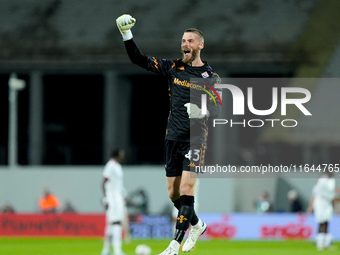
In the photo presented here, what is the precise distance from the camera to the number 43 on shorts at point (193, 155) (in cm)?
1014

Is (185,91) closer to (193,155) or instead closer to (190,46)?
(190,46)

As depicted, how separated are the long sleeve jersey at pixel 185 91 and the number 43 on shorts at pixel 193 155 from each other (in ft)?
0.43

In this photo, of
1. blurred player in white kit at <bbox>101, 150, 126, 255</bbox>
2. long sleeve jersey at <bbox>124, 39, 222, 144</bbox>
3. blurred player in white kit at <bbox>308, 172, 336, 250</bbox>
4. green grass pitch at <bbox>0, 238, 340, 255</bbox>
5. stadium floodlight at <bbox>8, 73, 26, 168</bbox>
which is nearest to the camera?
long sleeve jersey at <bbox>124, 39, 222, 144</bbox>

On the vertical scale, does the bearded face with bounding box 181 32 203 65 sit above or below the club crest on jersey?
above

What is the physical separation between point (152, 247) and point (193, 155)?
12.1m

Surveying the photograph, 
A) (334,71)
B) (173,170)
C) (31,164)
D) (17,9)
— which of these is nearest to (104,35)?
(17,9)

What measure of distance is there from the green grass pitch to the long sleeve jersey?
8844mm

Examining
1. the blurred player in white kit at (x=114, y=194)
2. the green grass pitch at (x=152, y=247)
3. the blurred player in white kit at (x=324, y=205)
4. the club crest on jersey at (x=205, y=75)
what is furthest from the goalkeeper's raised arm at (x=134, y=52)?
the blurred player in white kit at (x=324, y=205)

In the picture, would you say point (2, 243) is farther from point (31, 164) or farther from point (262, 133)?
point (262, 133)

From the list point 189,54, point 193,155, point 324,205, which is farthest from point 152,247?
point 189,54

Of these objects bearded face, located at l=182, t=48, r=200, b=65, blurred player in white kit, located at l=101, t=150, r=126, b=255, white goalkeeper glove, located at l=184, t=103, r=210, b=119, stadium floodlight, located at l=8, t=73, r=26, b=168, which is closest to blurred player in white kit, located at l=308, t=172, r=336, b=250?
blurred player in white kit, located at l=101, t=150, r=126, b=255

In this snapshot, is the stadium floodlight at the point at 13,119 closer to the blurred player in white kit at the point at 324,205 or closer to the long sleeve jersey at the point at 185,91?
the blurred player in white kit at the point at 324,205

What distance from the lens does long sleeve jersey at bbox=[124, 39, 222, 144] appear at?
1018 cm

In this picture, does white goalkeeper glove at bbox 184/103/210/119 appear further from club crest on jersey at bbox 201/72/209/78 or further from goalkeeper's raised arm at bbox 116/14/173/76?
goalkeeper's raised arm at bbox 116/14/173/76
